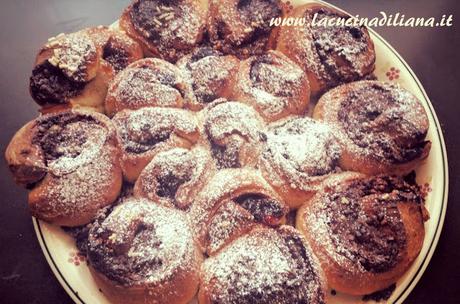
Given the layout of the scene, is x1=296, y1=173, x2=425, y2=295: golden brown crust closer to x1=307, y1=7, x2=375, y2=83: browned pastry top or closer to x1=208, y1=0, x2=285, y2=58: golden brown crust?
x1=307, y1=7, x2=375, y2=83: browned pastry top

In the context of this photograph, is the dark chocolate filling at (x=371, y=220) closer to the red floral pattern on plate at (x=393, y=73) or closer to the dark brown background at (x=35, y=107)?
the dark brown background at (x=35, y=107)

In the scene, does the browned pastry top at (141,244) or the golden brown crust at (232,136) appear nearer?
the browned pastry top at (141,244)

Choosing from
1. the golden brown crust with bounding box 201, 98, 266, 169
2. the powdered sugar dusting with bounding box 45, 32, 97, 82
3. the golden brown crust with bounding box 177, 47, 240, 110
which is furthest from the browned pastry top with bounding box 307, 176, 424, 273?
the powdered sugar dusting with bounding box 45, 32, 97, 82

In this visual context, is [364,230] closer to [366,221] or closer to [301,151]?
[366,221]

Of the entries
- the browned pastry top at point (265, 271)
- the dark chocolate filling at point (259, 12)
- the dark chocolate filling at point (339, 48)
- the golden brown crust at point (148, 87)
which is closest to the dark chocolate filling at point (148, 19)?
the golden brown crust at point (148, 87)

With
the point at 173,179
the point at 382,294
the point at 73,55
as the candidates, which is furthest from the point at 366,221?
the point at 73,55

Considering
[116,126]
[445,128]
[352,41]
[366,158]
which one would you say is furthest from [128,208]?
[445,128]

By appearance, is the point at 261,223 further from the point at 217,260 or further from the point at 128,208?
the point at 128,208

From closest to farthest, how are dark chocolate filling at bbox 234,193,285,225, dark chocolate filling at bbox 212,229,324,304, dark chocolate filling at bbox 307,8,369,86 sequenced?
dark chocolate filling at bbox 212,229,324,304
dark chocolate filling at bbox 234,193,285,225
dark chocolate filling at bbox 307,8,369,86
